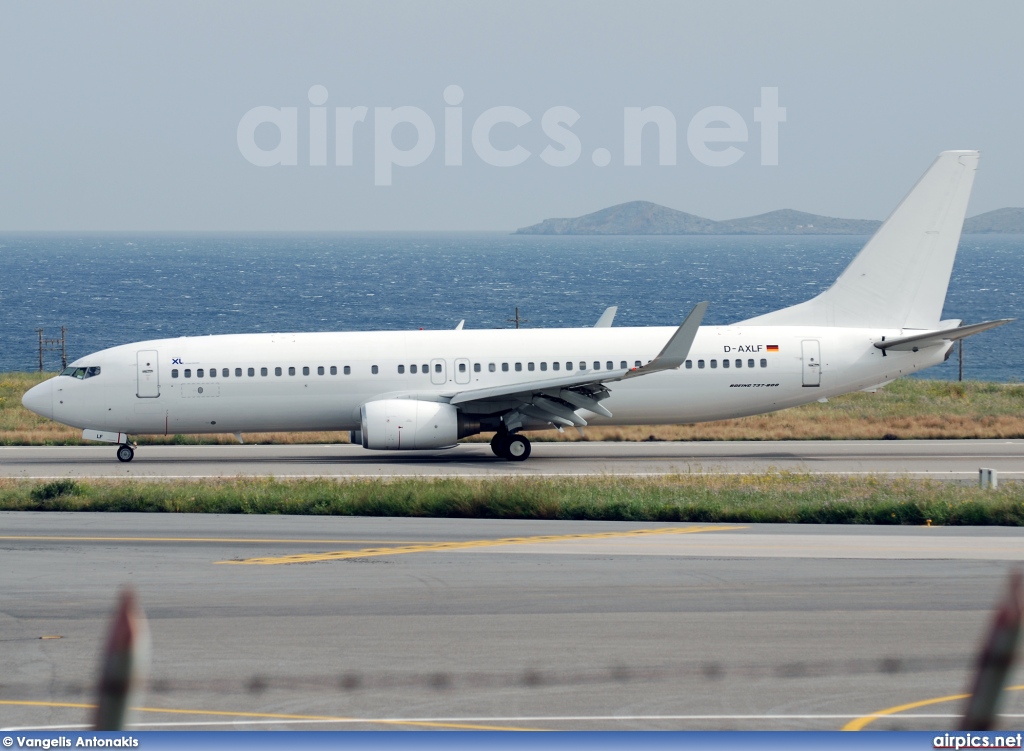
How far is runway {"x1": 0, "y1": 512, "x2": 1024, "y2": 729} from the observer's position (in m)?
9.93

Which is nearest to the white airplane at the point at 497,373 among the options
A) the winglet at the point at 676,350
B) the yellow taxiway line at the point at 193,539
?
the winglet at the point at 676,350

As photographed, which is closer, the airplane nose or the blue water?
the airplane nose

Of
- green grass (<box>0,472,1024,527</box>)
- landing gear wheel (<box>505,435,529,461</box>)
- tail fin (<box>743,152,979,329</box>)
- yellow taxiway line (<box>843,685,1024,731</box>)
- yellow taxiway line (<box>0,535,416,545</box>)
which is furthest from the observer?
tail fin (<box>743,152,979,329</box>)

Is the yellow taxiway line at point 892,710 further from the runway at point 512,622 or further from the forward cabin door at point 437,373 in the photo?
the forward cabin door at point 437,373

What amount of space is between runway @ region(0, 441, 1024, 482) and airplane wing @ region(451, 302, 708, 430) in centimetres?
129

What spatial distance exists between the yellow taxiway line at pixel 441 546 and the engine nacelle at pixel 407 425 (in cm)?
1040

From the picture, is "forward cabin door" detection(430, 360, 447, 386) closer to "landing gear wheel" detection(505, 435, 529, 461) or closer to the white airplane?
the white airplane

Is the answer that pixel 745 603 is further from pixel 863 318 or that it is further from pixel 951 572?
pixel 863 318

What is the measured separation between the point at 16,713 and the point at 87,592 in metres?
4.67

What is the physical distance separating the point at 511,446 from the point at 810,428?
11.4 m

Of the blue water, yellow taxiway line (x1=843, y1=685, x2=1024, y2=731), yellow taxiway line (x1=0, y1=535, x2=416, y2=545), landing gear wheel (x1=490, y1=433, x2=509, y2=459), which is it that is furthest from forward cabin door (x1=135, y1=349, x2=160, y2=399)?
the blue water

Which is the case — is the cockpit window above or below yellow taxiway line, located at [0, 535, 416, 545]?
above

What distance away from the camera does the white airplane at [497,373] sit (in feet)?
98.0

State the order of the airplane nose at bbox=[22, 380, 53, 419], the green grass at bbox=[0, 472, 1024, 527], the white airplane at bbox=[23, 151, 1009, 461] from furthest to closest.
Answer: the airplane nose at bbox=[22, 380, 53, 419] < the white airplane at bbox=[23, 151, 1009, 461] < the green grass at bbox=[0, 472, 1024, 527]
